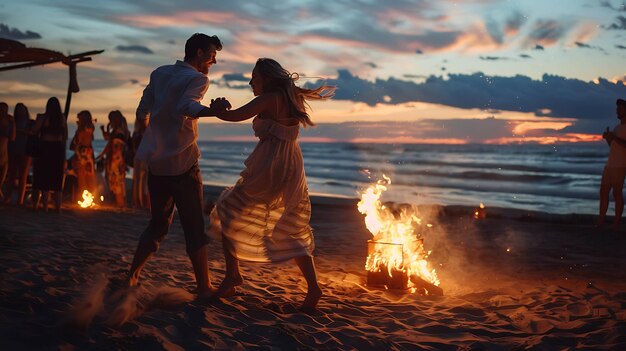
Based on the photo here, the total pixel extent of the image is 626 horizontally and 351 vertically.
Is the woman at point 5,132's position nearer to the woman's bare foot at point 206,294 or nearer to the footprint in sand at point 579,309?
the woman's bare foot at point 206,294

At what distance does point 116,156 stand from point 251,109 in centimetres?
890

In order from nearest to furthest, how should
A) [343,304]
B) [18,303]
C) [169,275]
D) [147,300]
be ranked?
1. [18,303]
2. [147,300]
3. [343,304]
4. [169,275]

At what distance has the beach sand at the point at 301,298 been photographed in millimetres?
4312

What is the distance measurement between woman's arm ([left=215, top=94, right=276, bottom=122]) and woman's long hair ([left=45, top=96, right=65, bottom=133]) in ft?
23.1

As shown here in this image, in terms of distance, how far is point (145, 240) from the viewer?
5.24 meters

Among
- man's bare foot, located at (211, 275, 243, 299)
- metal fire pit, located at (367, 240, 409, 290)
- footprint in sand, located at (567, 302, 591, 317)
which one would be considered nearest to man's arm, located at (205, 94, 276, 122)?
man's bare foot, located at (211, 275, 243, 299)

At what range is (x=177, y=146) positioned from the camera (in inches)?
196

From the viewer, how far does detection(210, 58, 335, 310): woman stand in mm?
5105

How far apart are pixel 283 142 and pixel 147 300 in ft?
5.42

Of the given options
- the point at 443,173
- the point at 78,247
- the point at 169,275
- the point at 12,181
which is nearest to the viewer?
the point at 169,275

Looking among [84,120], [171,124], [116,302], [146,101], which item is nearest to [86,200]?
[84,120]

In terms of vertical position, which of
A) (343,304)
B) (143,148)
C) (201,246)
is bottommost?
(343,304)

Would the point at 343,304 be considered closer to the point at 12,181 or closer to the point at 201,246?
the point at 201,246

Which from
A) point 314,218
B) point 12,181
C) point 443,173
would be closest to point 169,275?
point 314,218
